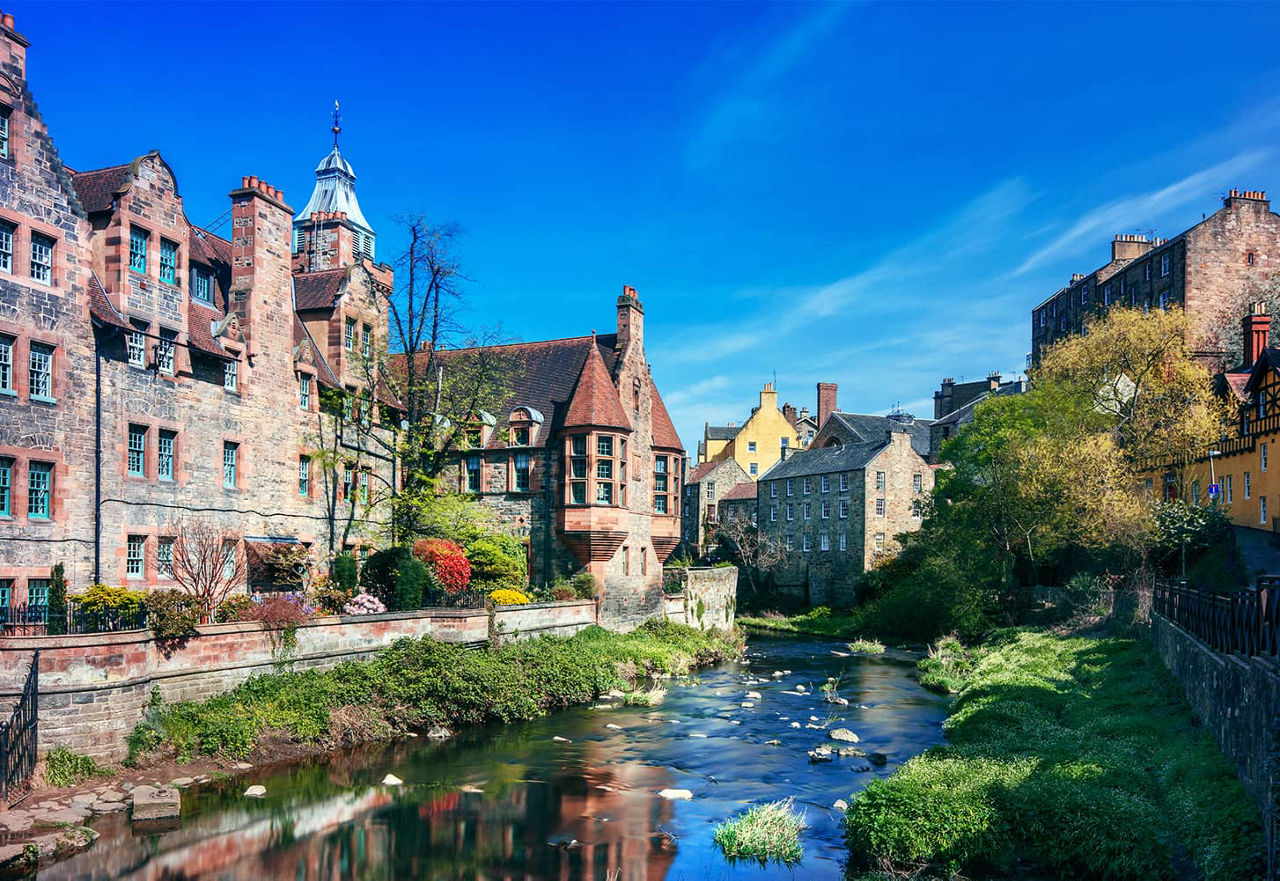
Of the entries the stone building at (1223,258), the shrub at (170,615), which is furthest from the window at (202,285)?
the stone building at (1223,258)

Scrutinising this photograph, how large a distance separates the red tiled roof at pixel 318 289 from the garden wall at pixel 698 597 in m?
21.1

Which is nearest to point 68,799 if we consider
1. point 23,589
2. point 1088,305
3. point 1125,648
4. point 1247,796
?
point 23,589

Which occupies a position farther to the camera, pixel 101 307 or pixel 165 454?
pixel 165 454

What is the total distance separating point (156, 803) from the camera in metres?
17.6

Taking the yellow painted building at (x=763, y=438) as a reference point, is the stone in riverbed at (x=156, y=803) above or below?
below

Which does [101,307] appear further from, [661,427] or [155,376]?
[661,427]

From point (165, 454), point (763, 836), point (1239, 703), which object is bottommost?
point (763, 836)

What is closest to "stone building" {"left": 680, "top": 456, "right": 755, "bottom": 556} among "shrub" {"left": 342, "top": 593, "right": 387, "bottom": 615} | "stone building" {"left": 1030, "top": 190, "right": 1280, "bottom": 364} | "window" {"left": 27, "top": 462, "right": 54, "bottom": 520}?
"stone building" {"left": 1030, "top": 190, "right": 1280, "bottom": 364}

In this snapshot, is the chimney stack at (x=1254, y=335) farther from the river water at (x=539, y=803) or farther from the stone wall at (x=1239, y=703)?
the stone wall at (x=1239, y=703)

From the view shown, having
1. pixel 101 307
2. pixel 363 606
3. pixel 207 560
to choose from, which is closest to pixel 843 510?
pixel 363 606

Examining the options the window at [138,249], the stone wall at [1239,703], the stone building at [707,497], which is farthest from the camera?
the stone building at [707,497]

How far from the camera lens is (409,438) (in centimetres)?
3638

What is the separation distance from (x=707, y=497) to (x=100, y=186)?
2377 inches

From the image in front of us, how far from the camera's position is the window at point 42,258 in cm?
2308
